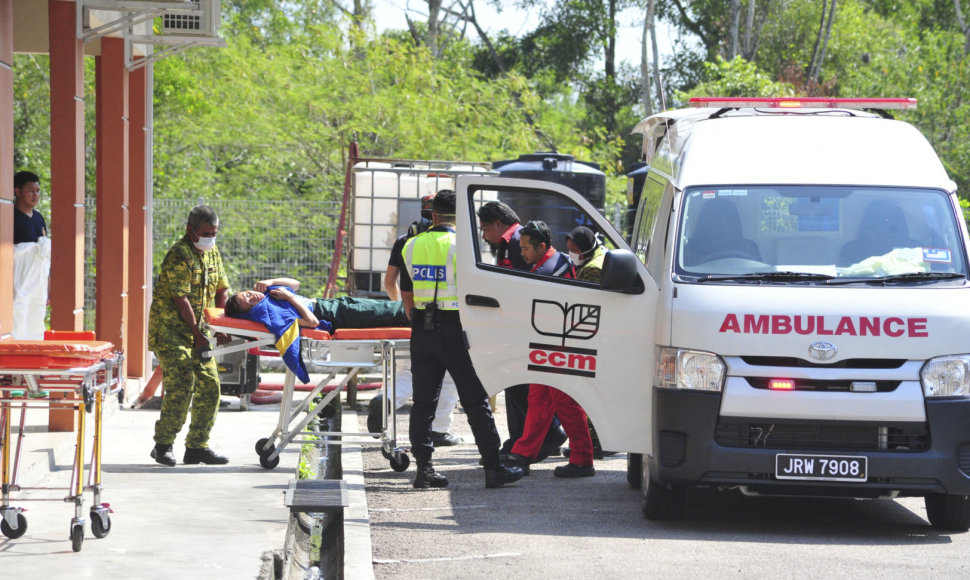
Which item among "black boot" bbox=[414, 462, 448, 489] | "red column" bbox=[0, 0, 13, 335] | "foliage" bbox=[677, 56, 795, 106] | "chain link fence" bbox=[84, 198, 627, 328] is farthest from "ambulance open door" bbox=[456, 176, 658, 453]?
"foliage" bbox=[677, 56, 795, 106]

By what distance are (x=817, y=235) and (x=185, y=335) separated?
4.31 metres

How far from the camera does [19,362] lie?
6133 mm

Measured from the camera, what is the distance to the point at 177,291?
9039mm

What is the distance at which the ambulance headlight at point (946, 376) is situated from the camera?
711cm

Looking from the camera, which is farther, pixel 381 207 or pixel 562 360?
pixel 381 207

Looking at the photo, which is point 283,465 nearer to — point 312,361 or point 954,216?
point 312,361

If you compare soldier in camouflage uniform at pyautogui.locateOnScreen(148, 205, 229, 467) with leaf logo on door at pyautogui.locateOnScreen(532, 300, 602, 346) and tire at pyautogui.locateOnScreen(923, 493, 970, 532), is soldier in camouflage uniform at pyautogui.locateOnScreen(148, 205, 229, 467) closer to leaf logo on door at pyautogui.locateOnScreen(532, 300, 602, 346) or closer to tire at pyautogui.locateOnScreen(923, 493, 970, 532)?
leaf logo on door at pyautogui.locateOnScreen(532, 300, 602, 346)

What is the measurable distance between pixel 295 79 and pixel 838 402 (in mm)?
19587

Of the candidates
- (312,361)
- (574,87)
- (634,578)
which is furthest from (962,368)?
(574,87)

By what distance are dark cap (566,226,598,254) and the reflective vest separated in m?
1.29

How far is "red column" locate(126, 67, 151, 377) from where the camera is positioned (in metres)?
14.3

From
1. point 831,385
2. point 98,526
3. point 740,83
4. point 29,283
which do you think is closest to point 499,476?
point 831,385

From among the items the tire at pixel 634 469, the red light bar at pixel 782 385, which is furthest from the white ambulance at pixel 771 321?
the tire at pixel 634 469

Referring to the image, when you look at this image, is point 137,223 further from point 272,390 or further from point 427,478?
point 427,478
